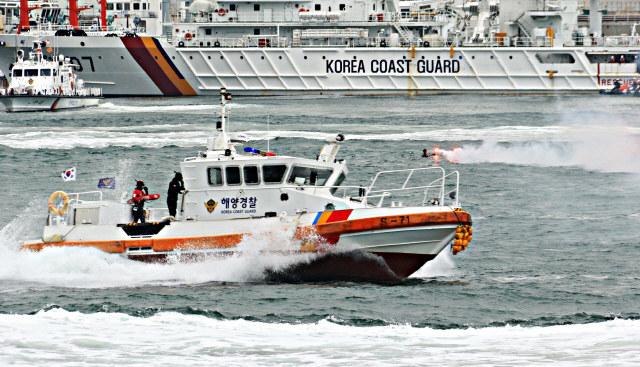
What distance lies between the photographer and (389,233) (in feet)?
63.0

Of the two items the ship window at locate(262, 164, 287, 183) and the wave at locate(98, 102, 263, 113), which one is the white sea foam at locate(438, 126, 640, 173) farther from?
the wave at locate(98, 102, 263, 113)

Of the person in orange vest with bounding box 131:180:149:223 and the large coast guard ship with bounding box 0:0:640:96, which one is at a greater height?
the large coast guard ship with bounding box 0:0:640:96

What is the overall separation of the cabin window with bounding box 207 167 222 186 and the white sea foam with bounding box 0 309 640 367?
3.59 metres

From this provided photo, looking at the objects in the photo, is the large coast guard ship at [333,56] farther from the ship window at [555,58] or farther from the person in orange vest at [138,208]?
the person in orange vest at [138,208]

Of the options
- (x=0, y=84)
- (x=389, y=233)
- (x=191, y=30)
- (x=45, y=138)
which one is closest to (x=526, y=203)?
(x=389, y=233)

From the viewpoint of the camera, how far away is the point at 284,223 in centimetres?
1950

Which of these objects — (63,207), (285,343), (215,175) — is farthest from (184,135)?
(285,343)

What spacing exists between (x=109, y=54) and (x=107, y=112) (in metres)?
11.0

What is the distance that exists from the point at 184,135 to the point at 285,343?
35.7 m

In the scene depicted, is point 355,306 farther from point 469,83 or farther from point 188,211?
point 469,83

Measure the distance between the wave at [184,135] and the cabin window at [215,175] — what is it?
26618mm

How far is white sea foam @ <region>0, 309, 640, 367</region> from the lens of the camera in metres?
15.5

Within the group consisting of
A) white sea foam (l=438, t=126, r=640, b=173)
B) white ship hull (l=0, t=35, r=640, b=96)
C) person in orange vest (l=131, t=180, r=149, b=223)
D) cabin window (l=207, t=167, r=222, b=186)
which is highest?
white ship hull (l=0, t=35, r=640, b=96)

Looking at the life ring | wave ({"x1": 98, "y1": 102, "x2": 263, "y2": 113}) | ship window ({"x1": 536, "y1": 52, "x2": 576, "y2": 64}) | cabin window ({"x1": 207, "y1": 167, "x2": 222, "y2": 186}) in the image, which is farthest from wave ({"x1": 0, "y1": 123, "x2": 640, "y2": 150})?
cabin window ({"x1": 207, "y1": 167, "x2": 222, "y2": 186})
